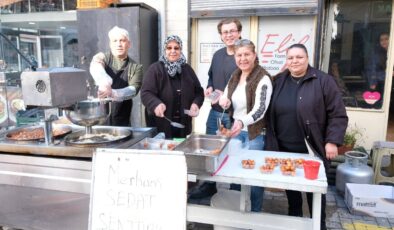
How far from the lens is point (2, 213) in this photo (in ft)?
8.69

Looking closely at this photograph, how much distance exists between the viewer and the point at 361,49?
441 cm

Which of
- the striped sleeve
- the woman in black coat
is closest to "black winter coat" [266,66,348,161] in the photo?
the woman in black coat

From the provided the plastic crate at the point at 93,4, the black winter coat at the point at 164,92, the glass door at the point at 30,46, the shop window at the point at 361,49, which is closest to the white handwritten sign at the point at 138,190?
the black winter coat at the point at 164,92

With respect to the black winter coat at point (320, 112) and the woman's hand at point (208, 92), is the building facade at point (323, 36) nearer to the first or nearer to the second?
the woman's hand at point (208, 92)

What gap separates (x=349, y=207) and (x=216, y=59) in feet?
7.08

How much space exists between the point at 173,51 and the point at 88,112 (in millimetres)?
1036

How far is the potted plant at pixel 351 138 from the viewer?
425 cm

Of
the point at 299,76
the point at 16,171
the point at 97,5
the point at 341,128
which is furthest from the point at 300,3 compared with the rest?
the point at 16,171

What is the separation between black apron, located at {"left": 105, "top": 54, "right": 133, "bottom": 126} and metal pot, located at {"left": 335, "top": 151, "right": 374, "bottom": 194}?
8.50ft

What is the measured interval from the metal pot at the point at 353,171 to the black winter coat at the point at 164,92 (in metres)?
1.97

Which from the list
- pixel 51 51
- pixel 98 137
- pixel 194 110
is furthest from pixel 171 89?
pixel 51 51

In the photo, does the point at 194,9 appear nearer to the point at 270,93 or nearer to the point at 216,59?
the point at 216,59

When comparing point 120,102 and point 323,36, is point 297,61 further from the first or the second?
point 323,36

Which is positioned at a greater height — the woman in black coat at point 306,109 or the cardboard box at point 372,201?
the woman in black coat at point 306,109
